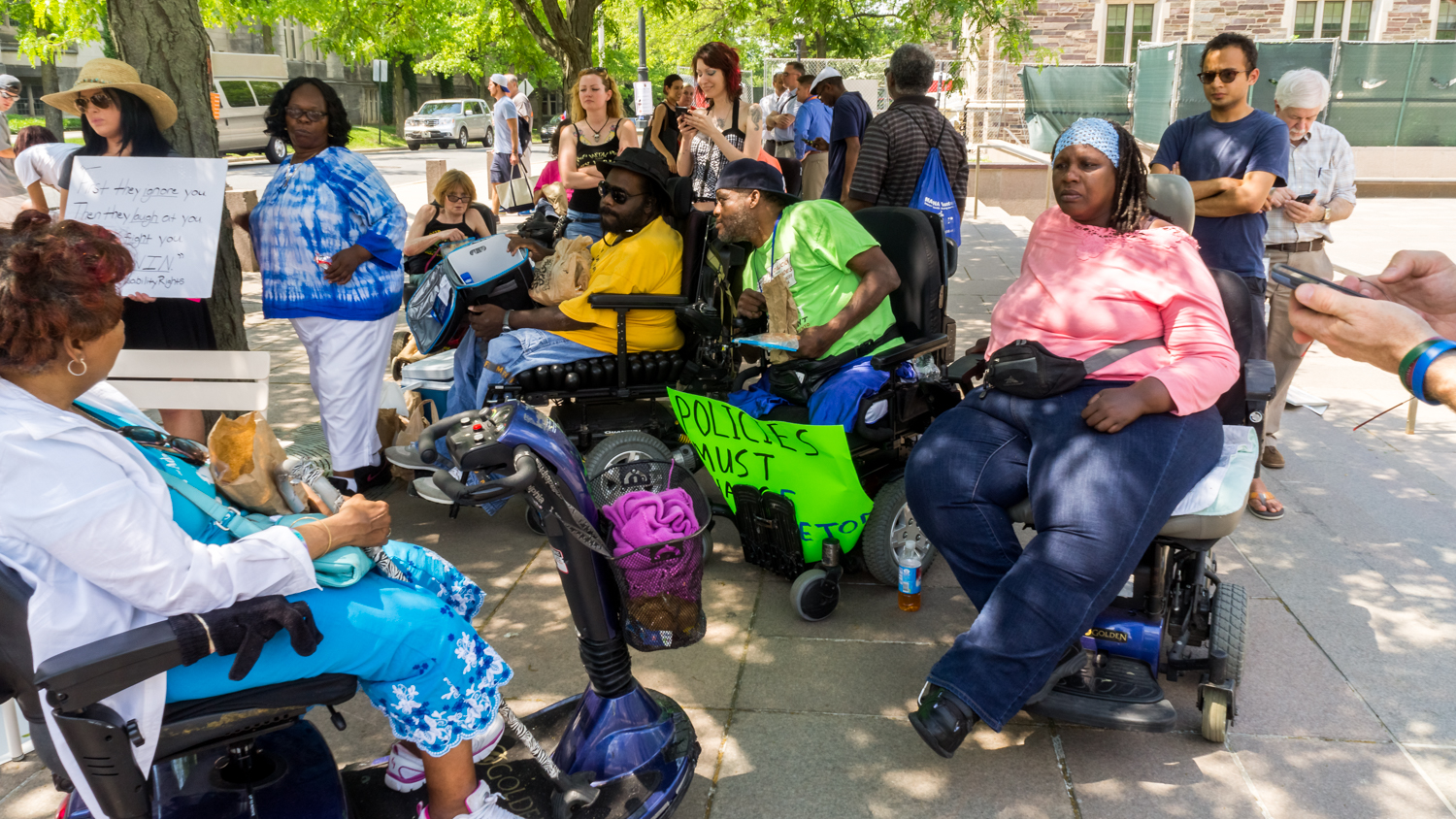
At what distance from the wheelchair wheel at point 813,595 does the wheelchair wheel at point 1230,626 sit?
1246mm

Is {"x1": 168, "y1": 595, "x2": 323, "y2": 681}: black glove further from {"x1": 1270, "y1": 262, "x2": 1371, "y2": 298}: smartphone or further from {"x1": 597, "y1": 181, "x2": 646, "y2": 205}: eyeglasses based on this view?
{"x1": 597, "y1": 181, "x2": 646, "y2": 205}: eyeglasses

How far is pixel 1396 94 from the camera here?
55.9 ft

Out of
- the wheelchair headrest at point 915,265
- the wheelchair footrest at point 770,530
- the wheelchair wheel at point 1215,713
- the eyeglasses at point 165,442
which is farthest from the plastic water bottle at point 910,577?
the eyeglasses at point 165,442

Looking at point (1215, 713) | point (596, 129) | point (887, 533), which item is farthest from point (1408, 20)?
point (1215, 713)

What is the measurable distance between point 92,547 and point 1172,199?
318 cm

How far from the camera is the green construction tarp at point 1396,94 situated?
16.8 metres

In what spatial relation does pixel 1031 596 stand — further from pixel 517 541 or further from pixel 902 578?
pixel 517 541

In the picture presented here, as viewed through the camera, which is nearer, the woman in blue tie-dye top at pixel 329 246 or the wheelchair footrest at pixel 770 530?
the wheelchair footrest at pixel 770 530

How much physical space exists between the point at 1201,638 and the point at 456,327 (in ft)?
11.0

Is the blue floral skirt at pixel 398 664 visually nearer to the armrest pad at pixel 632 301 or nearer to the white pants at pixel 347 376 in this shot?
the armrest pad at pixel 632 301

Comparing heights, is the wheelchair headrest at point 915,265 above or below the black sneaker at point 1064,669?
above

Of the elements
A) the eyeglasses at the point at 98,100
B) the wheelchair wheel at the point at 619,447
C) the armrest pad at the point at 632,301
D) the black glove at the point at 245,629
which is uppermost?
the eyeglasses at the point at 98,100

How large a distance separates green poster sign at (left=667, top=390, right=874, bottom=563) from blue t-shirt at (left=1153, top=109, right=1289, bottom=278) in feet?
6.84

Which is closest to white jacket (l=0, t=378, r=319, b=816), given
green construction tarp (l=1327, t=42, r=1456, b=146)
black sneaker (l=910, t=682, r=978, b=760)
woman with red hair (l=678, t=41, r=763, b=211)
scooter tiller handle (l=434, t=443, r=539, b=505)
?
scooter tiller handle (l=434, t=443, r=539, b=505)
